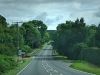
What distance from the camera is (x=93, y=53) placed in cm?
7775

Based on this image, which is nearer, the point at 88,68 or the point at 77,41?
Answer: the point at 88,68

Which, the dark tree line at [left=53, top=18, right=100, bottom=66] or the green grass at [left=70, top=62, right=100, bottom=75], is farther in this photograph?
the dark tree line at [left=53, top=18, right=100, bottom=66]

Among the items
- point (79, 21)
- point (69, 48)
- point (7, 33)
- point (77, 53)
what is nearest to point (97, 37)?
point (77, 53)

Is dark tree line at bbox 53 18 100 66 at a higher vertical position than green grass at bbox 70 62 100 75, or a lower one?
higher

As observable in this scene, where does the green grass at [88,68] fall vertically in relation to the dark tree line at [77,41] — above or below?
below

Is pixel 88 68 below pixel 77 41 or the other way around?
below

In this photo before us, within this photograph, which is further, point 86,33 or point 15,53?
point 86,33

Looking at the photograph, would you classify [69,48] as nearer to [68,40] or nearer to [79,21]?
[68,40]

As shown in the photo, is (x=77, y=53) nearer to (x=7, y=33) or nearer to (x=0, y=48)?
(x=7, y=33)

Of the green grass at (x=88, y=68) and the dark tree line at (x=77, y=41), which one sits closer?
the green grass at (x=88, y=68)

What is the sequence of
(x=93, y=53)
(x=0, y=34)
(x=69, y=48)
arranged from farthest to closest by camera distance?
1. (x=69, y=48)
2. (x=0, y=34)
3. (x=93, y=53)

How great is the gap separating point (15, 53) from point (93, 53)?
86.1ft

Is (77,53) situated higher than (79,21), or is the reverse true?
(79,21)

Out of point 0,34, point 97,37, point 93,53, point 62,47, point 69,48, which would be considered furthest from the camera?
point 62,47
